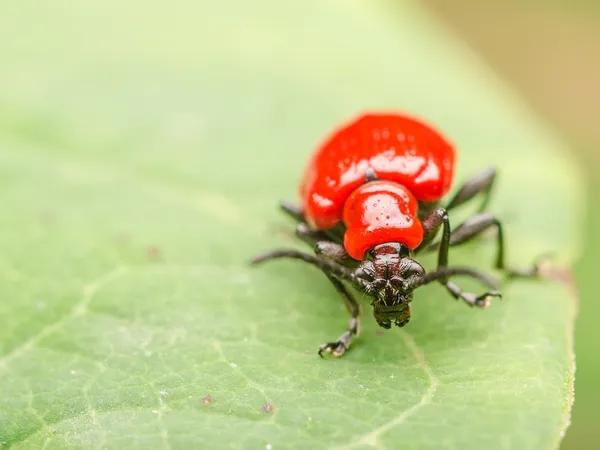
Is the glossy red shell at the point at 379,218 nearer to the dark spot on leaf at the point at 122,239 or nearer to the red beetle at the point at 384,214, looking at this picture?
the red beetle at the point at 384,214

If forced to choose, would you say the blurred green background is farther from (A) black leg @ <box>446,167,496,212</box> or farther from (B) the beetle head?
(B) the beetle head

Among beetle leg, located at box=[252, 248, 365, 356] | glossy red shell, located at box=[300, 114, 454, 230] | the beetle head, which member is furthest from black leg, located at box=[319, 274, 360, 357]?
glossy red shell, located at box=[300, 114, 454, 230]

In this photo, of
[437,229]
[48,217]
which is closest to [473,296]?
→ [437,229]

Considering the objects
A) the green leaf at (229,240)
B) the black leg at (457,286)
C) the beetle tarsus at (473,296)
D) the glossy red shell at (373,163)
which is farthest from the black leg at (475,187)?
the beetle tarsus at (473,296)

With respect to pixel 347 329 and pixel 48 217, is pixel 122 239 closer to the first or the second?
pixel 48 217

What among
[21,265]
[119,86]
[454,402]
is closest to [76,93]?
[119,86]

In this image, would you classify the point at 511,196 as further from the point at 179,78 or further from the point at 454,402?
the point at 179,78
